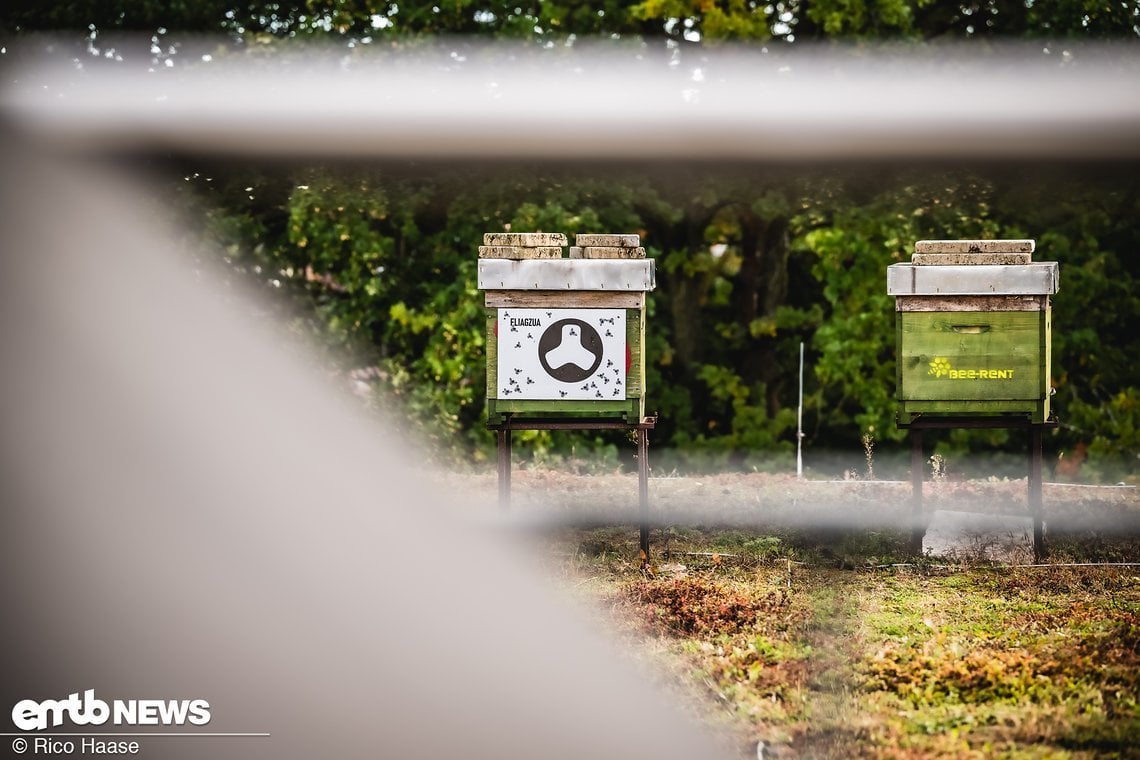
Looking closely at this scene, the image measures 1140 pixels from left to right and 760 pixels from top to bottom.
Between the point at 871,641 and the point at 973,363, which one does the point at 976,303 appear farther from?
the point at 871,641

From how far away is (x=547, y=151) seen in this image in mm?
501

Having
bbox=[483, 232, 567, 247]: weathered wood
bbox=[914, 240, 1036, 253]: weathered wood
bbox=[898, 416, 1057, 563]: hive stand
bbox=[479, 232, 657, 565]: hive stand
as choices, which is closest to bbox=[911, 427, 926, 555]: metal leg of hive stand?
bbox=[898, 416, 1057, 563]: hive stand

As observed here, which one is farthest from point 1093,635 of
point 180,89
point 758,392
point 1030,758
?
point 758,392

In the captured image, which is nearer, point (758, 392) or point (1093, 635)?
point (1093, 635)

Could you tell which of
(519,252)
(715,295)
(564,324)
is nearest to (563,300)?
(564,324)

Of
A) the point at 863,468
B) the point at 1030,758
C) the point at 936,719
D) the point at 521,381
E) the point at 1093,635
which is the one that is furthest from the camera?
the point at 863,468

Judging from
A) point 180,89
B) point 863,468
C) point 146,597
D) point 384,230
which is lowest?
point 863,468

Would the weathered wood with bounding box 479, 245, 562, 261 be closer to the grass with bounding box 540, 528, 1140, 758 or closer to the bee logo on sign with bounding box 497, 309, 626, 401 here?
the bee logo on sign with bounding box 497, 309, 626, 401

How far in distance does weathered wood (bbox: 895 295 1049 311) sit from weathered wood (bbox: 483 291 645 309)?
2.11 feet

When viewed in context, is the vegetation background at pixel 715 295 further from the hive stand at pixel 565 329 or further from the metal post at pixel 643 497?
the metal post at pixel 643 497

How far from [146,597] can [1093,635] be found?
1136mm

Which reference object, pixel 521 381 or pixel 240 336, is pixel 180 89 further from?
pixel 521 381

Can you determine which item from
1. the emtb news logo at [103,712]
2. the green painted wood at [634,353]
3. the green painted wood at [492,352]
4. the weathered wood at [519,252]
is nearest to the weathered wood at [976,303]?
the green painted wood at [634,353]

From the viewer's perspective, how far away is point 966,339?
8.28ft
